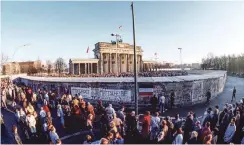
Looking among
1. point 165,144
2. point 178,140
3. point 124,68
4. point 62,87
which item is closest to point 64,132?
point 165,144

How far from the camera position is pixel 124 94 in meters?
15.6

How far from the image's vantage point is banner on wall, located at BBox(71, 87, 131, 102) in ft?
51.1

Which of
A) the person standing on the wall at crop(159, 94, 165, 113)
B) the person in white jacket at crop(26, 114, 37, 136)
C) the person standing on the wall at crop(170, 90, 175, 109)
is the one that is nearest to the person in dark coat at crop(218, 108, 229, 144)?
the person standing on the wall at crop(159, 94, 165, 113)

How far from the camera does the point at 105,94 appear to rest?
16.2 meters

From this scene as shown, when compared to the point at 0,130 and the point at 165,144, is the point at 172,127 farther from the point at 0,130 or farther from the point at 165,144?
the point at 0,130

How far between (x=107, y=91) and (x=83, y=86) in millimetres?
2132

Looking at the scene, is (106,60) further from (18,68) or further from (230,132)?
(230,132)

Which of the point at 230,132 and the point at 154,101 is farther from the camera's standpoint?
the point at 154,101

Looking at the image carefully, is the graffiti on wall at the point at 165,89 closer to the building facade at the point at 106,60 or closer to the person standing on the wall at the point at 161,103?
the person standing on the wall at the point at 161,103

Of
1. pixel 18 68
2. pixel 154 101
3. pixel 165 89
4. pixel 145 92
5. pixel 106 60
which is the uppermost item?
pixel 106 60

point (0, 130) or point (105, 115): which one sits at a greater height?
point (105, 115)

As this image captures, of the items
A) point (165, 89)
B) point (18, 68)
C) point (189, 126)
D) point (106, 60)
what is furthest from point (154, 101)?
point (18, 68)

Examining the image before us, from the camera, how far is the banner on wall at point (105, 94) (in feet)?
51.1

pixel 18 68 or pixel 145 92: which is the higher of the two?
pixel 18 68
